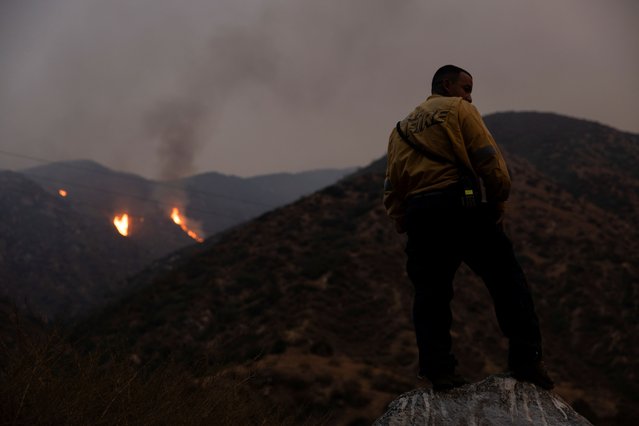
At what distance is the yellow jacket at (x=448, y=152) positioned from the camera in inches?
115

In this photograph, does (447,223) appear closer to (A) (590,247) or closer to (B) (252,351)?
(B) (252,351)

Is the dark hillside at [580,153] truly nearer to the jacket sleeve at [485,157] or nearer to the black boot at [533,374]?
the black boot at [533,374]

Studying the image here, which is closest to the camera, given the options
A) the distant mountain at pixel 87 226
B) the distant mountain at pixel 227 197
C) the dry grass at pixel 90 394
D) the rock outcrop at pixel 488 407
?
the dry grass at pixel 90 394

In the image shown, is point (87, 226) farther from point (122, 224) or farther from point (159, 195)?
point (159, 195)

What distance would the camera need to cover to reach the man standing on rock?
2883mm

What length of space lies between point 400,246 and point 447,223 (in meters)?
21.0

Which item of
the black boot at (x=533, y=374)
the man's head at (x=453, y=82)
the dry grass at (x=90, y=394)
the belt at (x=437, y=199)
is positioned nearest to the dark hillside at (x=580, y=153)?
the man's head at (x=453, y=82)

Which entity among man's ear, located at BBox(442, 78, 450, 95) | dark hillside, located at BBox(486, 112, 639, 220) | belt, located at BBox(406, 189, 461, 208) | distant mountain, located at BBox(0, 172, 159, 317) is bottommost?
distant mountain, located at BBox(0, 172, 159, 317)

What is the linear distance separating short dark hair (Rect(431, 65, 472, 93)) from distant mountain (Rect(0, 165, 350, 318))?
538 cm

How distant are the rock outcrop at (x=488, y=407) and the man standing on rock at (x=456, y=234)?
0.08 meters

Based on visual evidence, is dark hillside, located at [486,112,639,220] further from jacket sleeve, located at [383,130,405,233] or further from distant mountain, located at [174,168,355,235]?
distant mountain, located at [174,168,355,235]

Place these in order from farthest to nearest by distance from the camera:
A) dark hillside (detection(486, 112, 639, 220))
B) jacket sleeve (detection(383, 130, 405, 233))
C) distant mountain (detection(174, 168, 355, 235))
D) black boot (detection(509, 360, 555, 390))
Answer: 1. distant mountain (detection(174, 168, 355, 235))
2. dark hillside (detection(486, 112, 639, 220))
3. jacket sleeve (detection(383, 130, 405, 233))
4. black boot (detection(509, 360, 555, 390))

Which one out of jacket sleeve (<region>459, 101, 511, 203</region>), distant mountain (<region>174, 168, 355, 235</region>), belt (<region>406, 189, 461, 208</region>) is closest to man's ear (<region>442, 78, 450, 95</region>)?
jacket sleeve (<region>459, 101, 511, 203</region>)

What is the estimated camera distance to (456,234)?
2953mm
